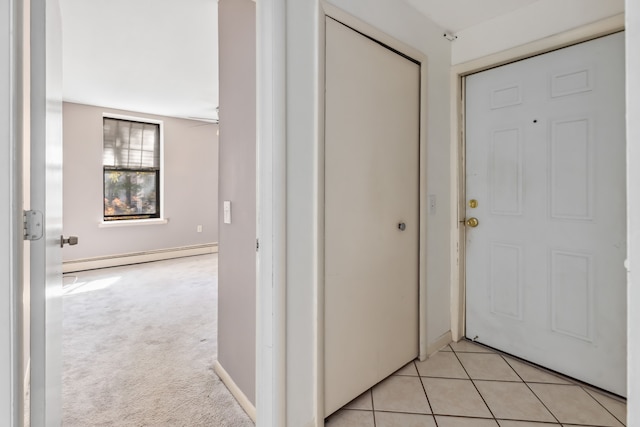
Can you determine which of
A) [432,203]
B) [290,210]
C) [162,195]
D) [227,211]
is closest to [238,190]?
[227,211]

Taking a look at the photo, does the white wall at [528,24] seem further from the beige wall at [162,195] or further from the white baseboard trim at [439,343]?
the beige wall at [162,195]

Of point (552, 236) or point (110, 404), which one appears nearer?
point (110, 404)

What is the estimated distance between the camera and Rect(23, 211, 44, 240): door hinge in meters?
0.84

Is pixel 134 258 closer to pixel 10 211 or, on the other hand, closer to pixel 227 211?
pixel 227 211

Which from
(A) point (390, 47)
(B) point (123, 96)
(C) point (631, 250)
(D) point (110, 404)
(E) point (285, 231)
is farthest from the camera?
(B) point (123, 96)

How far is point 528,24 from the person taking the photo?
1981 millimetres

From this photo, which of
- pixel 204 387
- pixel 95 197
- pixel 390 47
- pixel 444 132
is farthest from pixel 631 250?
pixel 95 197

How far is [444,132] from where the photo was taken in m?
2.28

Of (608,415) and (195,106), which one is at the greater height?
(195,106)

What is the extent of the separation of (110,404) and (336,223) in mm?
1529

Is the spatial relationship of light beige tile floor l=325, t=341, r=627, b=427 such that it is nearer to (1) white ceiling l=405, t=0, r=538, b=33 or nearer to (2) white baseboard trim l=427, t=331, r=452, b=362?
(2) white baseboard trim l=427, t=331, r=452, b=362

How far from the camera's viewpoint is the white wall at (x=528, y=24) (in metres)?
1.74

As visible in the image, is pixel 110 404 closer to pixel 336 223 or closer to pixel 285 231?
pixel 285 231

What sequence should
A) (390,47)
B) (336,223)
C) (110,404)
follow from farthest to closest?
(390,47) < (110,404) < (336,223)
